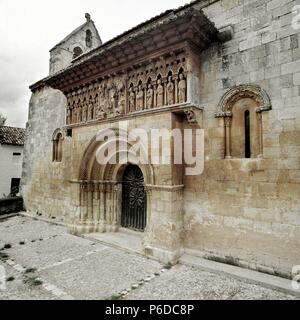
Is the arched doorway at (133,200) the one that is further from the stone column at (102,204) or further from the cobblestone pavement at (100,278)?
the cobblestone pavement at (100,278)

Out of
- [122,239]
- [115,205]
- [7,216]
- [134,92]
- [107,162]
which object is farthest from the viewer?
[7,216]

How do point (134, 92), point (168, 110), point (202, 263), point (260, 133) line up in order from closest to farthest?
Answer: point (260, 133) → point (202, 263) → point (168, 110) → point (134, 92)

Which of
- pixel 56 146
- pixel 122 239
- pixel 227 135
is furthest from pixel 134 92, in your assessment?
pixel 56 146

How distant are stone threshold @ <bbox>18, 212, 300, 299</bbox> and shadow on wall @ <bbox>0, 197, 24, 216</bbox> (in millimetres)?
5377

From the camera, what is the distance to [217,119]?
482 centimetres

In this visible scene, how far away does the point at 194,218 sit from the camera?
16.5 ft

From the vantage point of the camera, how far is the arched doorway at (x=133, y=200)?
6348 millimetres

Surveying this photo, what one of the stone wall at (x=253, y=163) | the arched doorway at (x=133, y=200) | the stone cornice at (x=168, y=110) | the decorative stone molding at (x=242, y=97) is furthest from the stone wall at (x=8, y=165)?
the decorative stone molding at (x=242, y=97)

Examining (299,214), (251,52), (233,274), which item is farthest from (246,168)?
(251,52)

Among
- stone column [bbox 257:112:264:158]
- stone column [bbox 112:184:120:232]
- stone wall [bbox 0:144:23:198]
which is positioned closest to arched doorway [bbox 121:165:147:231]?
stone column [bbox 112:184:120:232]

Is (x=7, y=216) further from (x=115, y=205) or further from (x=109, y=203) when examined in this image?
(x=115, y=205)

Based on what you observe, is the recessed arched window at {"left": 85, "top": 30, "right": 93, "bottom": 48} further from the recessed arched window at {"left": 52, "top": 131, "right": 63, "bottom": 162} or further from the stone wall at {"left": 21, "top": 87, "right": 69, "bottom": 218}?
the recessed arched window at {"left": 52, "top": 131, "right": 63, "bottom": 162}

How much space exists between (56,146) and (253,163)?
7.36 metres
